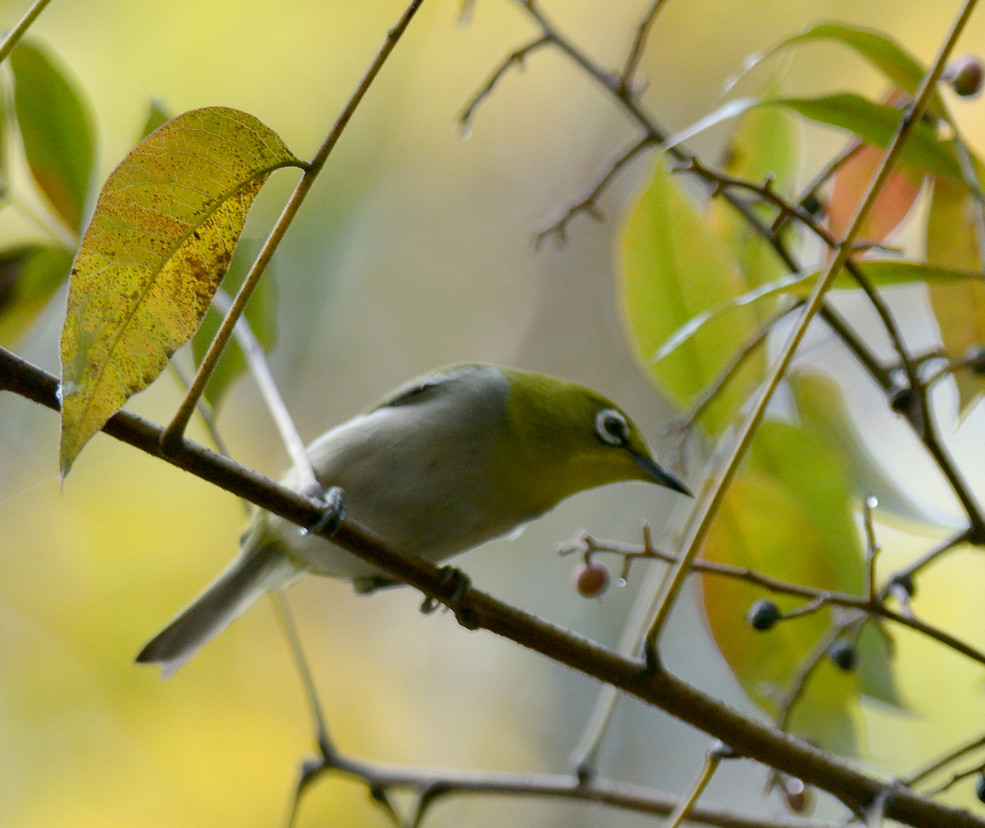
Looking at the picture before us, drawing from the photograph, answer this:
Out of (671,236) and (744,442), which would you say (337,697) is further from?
(744,442)

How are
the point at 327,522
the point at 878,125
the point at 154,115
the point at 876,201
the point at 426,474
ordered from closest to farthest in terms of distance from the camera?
the point at 327,522 < the point at 878,125 < the point at 154,115 < the point at 876,201 < the point at 426,474

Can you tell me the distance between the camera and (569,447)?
167 cm

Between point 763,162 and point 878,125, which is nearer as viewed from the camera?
point 878,125

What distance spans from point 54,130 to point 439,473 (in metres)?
0.78

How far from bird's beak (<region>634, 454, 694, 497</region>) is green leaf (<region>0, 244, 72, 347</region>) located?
0.94 metres

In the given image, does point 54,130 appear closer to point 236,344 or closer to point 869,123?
point 236,344

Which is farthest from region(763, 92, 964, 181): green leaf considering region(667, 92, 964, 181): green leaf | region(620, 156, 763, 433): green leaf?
region(620, 156, 763, 433): green leaf

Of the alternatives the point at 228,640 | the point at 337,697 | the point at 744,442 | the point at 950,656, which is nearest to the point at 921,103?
the point at 744,442

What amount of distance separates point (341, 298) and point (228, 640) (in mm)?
1485

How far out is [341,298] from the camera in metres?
4.10

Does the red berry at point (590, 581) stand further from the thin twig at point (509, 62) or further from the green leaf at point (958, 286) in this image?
the thin twig at point (509, 62)

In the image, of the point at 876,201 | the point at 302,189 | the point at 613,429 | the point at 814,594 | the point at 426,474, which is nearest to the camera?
the point at 302,189

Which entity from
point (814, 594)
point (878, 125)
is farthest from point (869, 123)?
point (814, 594)

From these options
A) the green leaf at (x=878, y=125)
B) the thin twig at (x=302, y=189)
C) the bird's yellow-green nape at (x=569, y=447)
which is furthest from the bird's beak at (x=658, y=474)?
the thin twig at (x=302, y=189)
